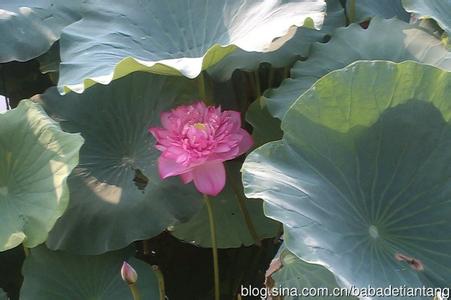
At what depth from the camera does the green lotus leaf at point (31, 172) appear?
0.88 meters

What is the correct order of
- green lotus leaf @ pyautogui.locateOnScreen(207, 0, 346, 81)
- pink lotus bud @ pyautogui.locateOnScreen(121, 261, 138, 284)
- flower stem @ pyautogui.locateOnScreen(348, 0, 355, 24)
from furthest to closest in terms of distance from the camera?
flower stem @ pyautogui.locateOnScreen(348, 0, 355, 24) → green lotus leaf @ pyautogui.locateOnScreen(207, 0, 346, 81) → pink lotus bud @ pyautogui.locateOnScreen(121, 261, 138, 284)

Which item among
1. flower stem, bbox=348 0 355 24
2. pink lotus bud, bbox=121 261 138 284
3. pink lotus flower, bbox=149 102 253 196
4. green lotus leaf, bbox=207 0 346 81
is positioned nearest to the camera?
pink lotus bud, bbox=121 261 138 284

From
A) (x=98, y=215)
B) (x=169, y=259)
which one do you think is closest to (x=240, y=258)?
(x=169, y=259)

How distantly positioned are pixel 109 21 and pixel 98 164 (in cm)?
21

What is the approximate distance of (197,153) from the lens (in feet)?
2.97

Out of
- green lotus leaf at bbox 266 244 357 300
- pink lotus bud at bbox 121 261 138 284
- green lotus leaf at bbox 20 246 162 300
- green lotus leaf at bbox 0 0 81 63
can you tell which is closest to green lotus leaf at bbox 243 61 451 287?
green lotus leaf at bbox 266 244 357 300

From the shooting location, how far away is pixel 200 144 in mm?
907

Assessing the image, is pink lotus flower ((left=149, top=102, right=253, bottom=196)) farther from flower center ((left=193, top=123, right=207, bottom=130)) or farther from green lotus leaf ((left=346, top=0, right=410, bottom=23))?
green lotus leaf ((left=346, top=0, right=410, bottom=23))

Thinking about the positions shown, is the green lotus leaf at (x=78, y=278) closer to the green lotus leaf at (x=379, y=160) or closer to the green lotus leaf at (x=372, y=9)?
the green lotus leaf at (x=379, y=160)

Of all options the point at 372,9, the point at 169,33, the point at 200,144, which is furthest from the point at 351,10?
the point at 200,144

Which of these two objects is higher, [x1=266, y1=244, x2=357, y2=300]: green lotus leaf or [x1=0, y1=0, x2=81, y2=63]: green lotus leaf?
[x1=0, y1=0, x2=81, y2=63]: green lotus leaf

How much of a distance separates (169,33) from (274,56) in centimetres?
17

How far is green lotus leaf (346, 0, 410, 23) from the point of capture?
1.18 meters

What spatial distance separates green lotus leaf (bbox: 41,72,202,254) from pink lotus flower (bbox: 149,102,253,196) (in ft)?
0.21
